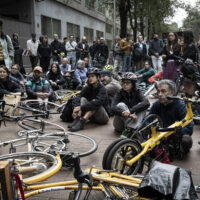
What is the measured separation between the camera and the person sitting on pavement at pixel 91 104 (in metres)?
5.67

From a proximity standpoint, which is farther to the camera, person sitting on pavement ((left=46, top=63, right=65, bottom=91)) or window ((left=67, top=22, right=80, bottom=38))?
window ((left=67, top=22, right=80, bottom=38))

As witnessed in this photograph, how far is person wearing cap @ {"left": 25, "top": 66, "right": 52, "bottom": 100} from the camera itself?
684cm

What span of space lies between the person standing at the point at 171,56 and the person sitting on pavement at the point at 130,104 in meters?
3.97

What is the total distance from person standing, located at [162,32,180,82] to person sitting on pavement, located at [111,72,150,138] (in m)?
3.97

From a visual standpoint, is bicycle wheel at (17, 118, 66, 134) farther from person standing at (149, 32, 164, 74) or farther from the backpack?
person standing at (149, 32, 164, 74)

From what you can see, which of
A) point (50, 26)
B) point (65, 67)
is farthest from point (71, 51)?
point (50, 26)

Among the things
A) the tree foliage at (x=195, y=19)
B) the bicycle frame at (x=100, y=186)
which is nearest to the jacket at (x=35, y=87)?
the bicycle frame at (x=100, y=186)

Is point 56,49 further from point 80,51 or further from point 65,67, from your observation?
point 65,67

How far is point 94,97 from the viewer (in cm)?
591

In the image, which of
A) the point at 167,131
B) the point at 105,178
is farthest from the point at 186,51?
the point at 105,178

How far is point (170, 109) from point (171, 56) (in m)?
5.09

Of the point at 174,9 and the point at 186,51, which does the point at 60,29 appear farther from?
the point at 186,51

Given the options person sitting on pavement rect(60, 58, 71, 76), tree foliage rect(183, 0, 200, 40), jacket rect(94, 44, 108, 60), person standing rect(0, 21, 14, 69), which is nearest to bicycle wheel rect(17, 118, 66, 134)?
person standing rect(0, 21, 14, 69)

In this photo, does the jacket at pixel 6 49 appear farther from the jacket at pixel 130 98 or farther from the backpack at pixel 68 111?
the jacket at pixel 130 98
